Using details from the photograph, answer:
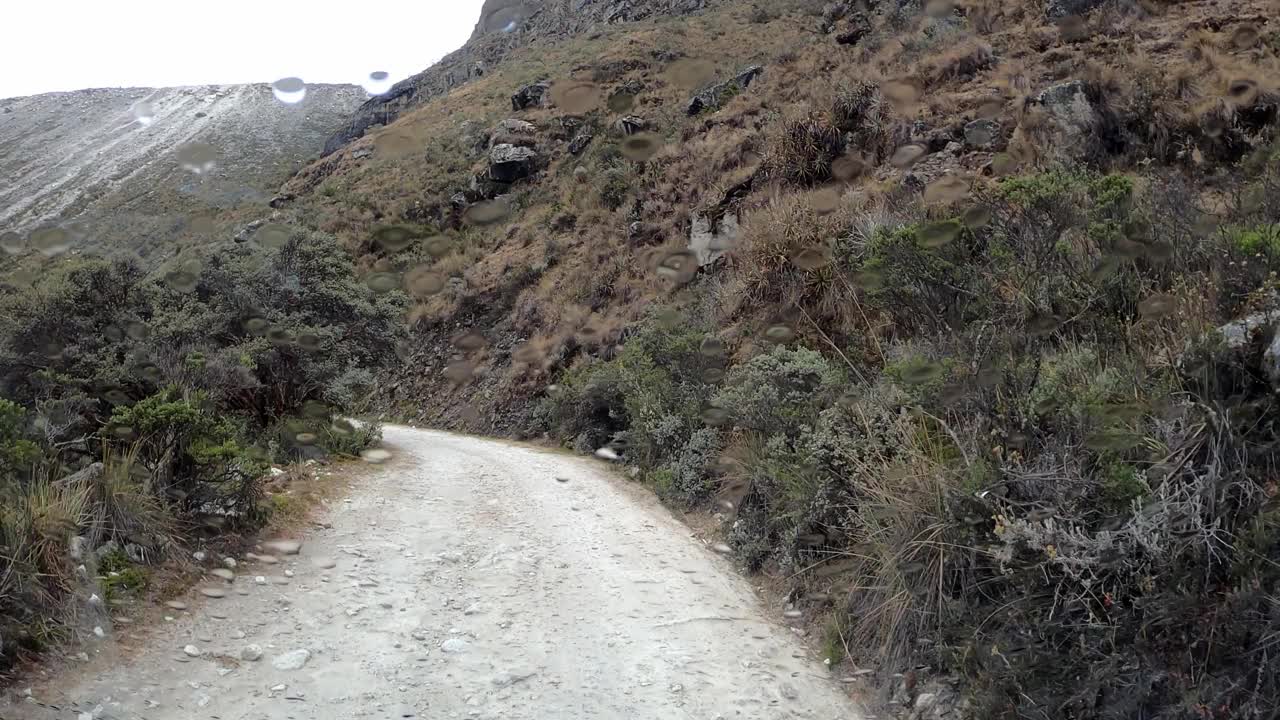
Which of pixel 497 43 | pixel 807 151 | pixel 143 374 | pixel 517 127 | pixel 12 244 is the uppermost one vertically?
pixel 497 43

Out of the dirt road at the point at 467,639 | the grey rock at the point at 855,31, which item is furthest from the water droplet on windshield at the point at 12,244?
the grey rock at the point at 855,31

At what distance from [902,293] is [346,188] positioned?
2943cm

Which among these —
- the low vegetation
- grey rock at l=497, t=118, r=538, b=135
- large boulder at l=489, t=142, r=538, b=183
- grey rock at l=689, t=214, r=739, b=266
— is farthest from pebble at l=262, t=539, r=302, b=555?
grey rock at l=497, t=118, r=538, b=135

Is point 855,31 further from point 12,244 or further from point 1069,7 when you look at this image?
point 12,244

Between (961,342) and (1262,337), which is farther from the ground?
(1262,337)

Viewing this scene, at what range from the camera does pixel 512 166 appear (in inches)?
1109

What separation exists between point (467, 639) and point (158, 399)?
316 centimetres

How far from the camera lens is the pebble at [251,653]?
3.87 m

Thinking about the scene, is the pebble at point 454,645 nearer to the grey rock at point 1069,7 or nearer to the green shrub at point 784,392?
the green shrub at point 784,392

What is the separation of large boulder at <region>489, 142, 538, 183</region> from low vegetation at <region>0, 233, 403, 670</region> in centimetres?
1557

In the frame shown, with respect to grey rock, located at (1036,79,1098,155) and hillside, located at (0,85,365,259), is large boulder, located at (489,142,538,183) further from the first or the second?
grey rock, located at (1036,79,1098,155)

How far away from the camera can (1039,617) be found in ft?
10.5

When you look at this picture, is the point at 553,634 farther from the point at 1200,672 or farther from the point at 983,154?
the point at 983,154

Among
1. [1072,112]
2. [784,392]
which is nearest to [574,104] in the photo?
[1072,112]
